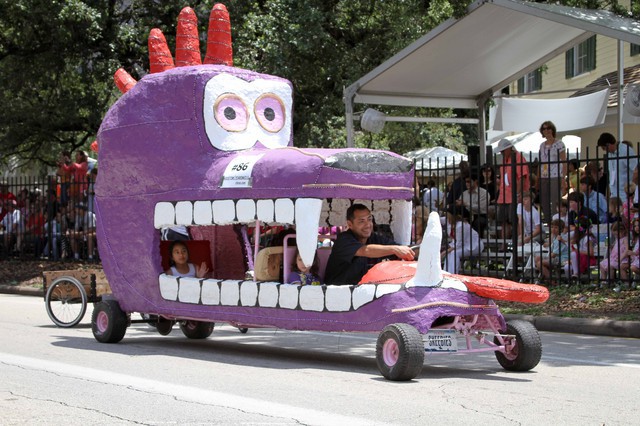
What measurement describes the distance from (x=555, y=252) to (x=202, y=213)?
718 centimetres

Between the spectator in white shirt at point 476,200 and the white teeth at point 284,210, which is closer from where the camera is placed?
the white teeth at point 284,210

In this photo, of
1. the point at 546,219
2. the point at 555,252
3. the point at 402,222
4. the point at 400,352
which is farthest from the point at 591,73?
the point at 400,352

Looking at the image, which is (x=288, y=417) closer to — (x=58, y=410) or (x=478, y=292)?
(x=58, y=410)

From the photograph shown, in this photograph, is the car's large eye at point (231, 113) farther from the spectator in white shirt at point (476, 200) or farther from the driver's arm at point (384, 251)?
the spectator in white shirt at point (476, 200)

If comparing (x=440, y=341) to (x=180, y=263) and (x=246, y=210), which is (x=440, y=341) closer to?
(x=246, y=210)

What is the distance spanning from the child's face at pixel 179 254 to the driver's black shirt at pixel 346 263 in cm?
207

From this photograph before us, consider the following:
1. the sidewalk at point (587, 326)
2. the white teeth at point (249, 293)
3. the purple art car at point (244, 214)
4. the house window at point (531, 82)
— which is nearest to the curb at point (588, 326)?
the sidewalk at point (587, 326)

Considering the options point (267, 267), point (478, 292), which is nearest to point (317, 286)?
point (267, 267)

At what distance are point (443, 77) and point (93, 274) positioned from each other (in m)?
8.16

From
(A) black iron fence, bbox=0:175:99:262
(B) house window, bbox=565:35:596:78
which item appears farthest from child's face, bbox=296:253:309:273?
(B) house window, bbox=565:35:596:78

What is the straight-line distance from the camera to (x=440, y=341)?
878cm

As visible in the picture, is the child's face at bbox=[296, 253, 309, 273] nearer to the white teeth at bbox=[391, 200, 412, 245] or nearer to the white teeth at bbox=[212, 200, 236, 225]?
the white teeth at bbox=[212, 200, 236, 225]

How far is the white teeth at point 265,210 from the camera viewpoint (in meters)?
9.77

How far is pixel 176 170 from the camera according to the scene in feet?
35.7
